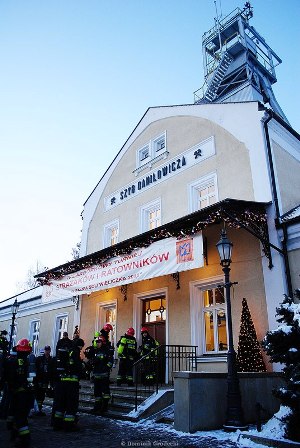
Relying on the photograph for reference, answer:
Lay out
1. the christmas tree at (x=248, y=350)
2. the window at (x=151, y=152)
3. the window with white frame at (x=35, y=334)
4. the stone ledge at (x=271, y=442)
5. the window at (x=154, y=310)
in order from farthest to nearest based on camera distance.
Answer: the window with white frame at (x=35, y=334) → the window at (x=151, y=152) → the window at (x=154, y=310) → the christmas tree at (x=248, y=350) → the stone ledge at (x=271, y=442)

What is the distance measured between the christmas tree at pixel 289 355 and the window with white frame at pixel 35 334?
15589 millimetres

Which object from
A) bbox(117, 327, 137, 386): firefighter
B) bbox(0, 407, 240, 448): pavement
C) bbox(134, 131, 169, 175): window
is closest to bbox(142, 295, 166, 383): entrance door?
bbox(117, 327, 137, 386): firefighter

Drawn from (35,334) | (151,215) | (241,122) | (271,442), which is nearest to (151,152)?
(151,215)

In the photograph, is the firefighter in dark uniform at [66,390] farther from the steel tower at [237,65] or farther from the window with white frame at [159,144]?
the steel tower at [237,65]

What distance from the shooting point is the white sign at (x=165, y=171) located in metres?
12.7

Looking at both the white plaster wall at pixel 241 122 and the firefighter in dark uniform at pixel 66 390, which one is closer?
the firefighter in dark uniform at pixel 66 390

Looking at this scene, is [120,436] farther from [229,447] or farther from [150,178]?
[150,178]

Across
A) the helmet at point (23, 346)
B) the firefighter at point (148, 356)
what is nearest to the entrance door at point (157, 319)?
the firefighter at point (148, 356)

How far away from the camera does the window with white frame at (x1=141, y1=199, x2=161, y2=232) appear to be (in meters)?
14.0

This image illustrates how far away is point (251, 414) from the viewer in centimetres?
752

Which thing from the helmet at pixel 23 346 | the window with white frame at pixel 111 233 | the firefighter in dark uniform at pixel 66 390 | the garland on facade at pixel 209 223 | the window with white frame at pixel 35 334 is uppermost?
the window with white frame at pixel 111 233

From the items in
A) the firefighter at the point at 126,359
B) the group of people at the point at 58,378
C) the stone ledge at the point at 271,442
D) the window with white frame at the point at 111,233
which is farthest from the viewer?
the window with white frame at the point at 111,233

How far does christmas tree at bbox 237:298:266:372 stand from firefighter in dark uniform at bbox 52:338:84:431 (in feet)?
12.4

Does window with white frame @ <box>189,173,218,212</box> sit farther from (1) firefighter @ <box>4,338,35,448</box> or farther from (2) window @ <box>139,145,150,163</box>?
(1) firefighter @ <box>4,338,35,448</box>
